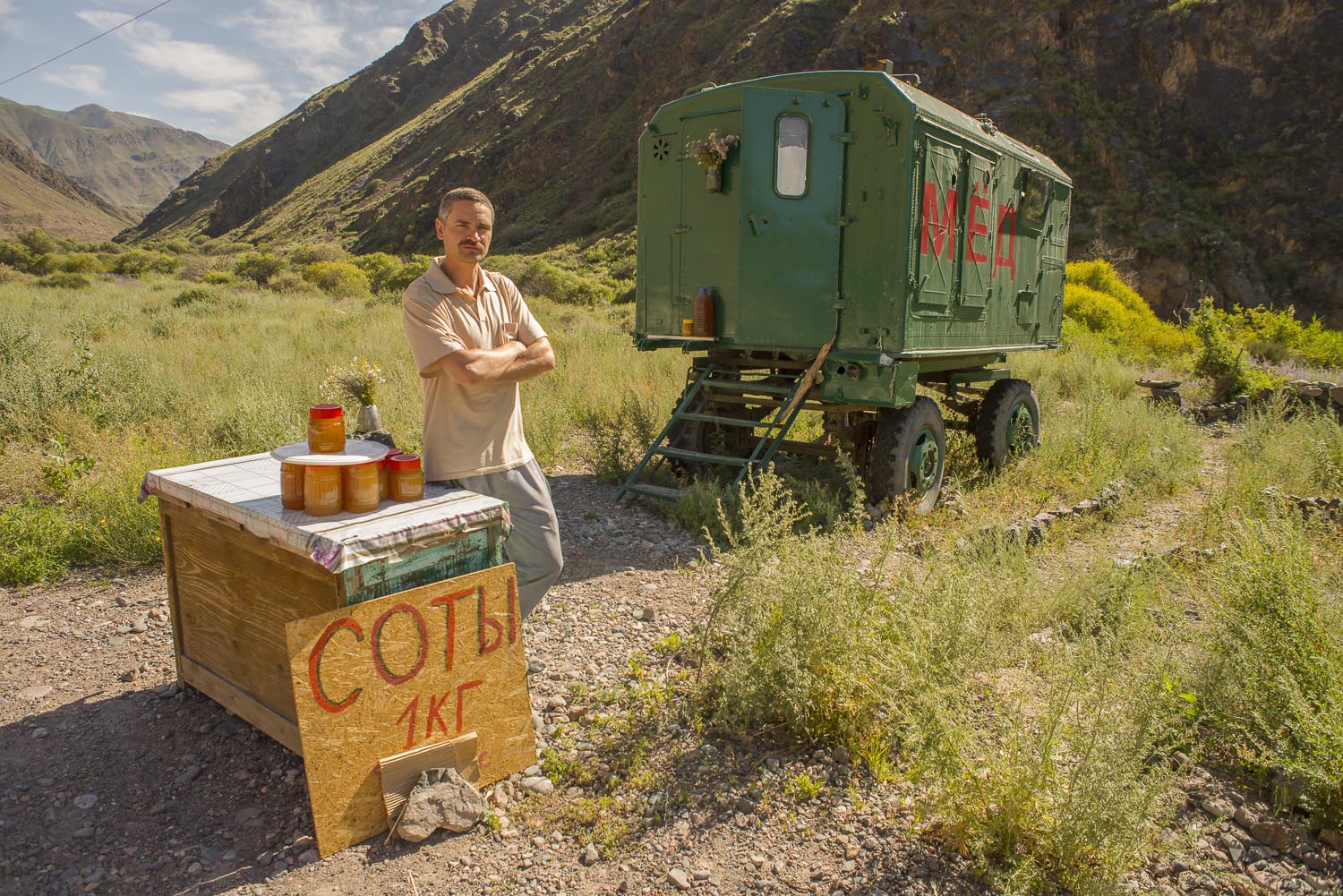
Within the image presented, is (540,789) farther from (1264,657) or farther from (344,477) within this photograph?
(1264,657)

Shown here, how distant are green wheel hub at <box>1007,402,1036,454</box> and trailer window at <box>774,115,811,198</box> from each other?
11.1 feet

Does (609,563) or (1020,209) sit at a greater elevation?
(1020,209)

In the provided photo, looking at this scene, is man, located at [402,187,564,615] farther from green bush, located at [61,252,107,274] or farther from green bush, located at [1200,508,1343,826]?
green bush, located at [61,252,107,274]

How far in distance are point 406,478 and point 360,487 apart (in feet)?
0.59

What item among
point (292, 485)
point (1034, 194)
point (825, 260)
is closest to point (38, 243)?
point (825, 260)

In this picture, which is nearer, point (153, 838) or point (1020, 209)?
point (153, 838)

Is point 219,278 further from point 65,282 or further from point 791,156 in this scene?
point 791,156

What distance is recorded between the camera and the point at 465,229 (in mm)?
3273

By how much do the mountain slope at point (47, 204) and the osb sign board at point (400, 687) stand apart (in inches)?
3827

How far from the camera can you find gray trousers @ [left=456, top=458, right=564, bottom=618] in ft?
11.4

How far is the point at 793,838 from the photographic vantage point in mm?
2947

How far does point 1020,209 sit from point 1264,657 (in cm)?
567

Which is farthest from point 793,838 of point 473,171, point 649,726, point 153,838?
point 473,171

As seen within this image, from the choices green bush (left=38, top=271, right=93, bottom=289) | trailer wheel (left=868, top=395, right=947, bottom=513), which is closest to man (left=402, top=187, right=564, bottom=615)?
trailer wheel (left=868, top=395, right=947, bottom=513)
